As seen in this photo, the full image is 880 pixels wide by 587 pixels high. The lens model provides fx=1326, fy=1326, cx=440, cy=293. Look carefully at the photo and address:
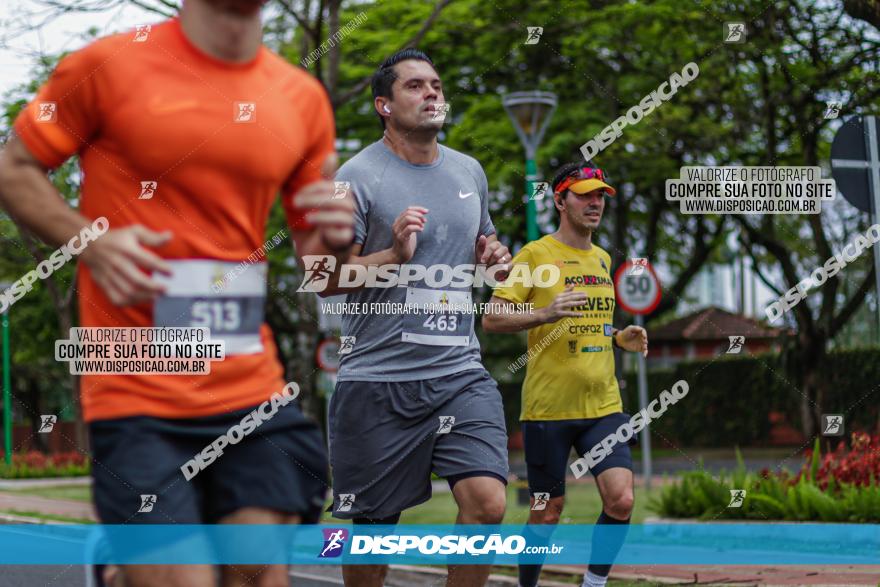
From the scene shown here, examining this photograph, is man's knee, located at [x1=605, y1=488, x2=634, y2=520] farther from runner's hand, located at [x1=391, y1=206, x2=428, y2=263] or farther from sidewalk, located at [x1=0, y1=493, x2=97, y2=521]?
sidewalk, located at [x1=0, y1=493, x2=97, y2=521]

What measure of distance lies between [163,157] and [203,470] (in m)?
0.73

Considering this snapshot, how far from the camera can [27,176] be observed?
2998 mm

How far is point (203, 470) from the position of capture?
10.1 feet

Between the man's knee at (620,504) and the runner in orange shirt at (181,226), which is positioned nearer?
the runner in orange shirt at (181,226)

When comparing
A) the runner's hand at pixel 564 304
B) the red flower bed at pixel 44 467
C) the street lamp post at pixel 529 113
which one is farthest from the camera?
the red flower bed at pixel 44 467

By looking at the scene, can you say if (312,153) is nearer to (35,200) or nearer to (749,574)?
(35,200)

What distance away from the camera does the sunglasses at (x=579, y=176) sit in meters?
7.21

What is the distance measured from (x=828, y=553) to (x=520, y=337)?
94.9 ft

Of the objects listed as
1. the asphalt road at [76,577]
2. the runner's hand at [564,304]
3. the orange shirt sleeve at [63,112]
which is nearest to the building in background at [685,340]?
the asphalt road at [76,577]

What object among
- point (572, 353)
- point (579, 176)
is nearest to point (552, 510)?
point (572, 353)

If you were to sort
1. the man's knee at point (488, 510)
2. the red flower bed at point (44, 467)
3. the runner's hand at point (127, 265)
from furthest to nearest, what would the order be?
the red flower bed at point (44, 467) < the man's knee at point (488, 510) < the runner's hand at point (127, 265)

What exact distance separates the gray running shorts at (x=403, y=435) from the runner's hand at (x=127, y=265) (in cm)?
263

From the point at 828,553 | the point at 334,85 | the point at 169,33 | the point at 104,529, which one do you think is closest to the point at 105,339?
the point at 104,529

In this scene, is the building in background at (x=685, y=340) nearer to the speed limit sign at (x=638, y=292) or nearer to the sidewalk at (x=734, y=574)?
the speed limit sign at (x=638, y=292)
